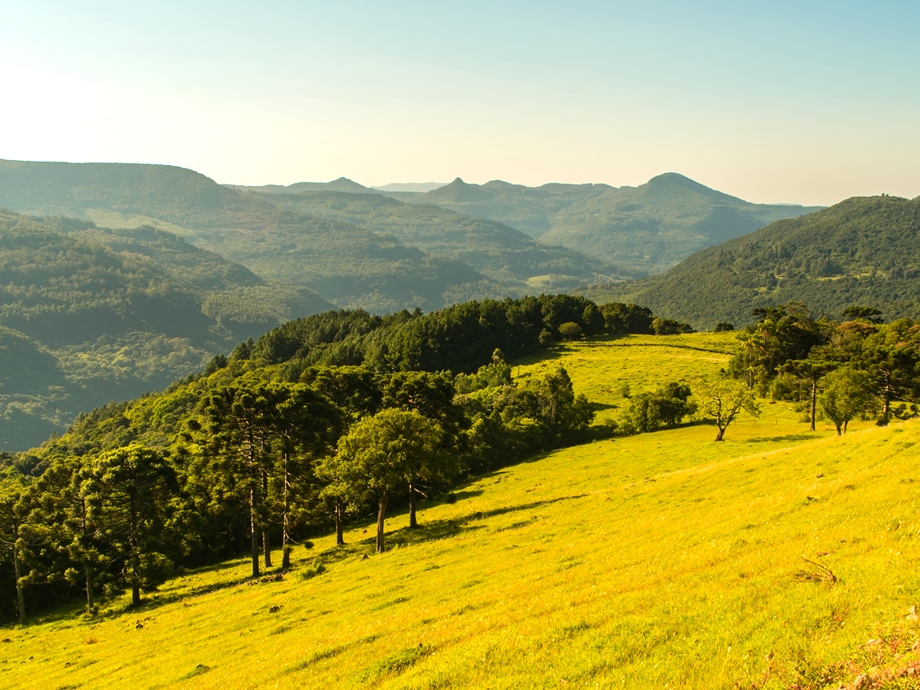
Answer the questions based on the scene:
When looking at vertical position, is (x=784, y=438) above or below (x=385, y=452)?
below

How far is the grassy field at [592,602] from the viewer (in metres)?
12.7

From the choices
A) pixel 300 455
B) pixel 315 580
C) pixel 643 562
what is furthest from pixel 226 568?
pixel 643 562

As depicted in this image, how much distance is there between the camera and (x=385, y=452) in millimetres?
44094

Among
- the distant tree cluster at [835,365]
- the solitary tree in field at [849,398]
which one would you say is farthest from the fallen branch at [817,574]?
the distant tree cluster at [835,365]

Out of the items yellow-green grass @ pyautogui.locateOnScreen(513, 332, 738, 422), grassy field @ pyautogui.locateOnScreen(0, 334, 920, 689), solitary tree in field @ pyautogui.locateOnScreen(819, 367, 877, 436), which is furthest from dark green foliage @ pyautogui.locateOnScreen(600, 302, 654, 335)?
grassy field @ pyautogui.locateOnScreen(0, 334, 920, 689)

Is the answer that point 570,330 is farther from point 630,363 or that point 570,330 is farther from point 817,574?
point 817,574

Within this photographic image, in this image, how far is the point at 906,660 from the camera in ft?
32.5

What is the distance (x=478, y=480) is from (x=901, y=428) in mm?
47395

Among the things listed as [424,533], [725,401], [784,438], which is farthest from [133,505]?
[784,438]

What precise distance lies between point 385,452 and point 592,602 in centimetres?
2786

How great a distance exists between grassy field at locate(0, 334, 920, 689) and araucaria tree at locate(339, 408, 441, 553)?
4869mm

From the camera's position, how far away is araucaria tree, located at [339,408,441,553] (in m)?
43.6

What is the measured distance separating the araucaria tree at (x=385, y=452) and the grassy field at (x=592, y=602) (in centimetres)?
487

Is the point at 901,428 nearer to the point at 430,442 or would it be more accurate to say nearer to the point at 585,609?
the point at 585,609
